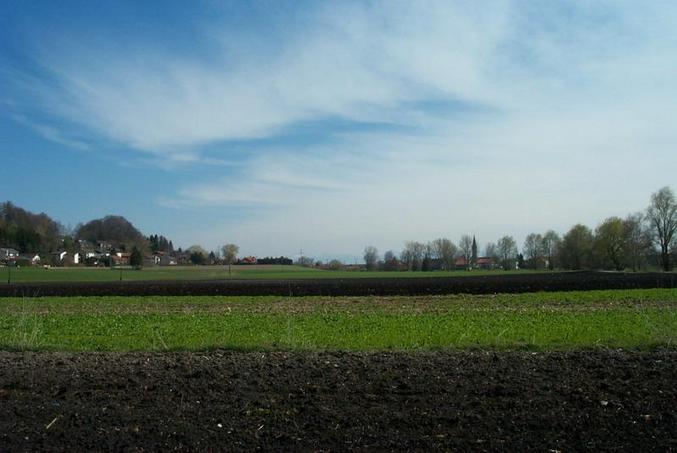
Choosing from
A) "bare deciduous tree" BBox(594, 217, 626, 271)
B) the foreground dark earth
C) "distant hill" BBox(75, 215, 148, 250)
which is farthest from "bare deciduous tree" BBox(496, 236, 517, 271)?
the foreground dark earth

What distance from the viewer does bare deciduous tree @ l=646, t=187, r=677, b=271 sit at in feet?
286

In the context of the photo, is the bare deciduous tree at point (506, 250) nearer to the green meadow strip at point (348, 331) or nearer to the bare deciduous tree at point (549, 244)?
the bare deciduous tree at point (549, 244)

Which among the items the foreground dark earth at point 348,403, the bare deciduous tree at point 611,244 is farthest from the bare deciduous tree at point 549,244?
the foreground dark earth at point 348,403

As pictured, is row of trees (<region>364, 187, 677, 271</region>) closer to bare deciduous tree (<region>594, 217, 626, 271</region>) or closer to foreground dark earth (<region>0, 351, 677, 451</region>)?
bare deciduous tree (<region>594, 217, 626, 271</region>)

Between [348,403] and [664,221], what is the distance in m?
95.7

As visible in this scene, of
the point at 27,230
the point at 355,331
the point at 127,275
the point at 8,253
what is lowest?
the point at 355,331

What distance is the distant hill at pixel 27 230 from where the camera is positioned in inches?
4619

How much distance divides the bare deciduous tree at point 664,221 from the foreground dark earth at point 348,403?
Answer: 88865 millimetres

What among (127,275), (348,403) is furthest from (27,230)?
(348,403)

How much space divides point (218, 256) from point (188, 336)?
13065cm

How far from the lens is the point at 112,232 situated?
496 ft

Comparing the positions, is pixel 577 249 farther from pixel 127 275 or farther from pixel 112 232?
pixel 112 232

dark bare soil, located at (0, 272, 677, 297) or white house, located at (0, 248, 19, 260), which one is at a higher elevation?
white house, located at (0, 248, 19, 260)

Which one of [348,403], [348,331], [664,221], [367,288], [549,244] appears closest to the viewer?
[348,403]
